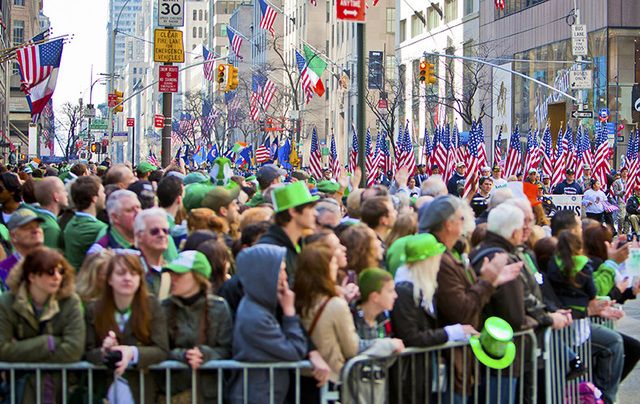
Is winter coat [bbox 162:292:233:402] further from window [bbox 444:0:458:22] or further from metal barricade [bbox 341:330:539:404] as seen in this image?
window [bbox 444:0:458:22]

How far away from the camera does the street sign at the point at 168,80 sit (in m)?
25.6

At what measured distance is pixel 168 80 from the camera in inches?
1015

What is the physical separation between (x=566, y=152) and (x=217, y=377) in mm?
26359

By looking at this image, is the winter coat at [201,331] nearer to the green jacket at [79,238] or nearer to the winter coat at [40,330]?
the winter coat at [40,330]

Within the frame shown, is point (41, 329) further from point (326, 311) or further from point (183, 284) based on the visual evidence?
point (326, 311)

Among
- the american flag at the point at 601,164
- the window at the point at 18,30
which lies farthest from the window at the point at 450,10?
the american flag at the point at 601,164

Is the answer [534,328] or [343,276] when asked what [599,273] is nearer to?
[534,328]

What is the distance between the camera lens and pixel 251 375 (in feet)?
22.1

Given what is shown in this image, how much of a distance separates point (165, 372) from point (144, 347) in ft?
0.89

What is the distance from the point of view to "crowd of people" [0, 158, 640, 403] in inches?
261

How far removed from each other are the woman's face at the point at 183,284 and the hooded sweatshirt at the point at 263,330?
0.29 m

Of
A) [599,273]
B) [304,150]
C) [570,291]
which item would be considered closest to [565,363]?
[570,291]

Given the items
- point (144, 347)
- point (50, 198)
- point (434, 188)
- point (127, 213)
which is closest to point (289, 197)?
point (144, 347)

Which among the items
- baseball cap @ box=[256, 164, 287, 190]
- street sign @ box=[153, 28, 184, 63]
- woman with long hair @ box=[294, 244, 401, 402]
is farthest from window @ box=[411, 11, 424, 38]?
woman with long hair @ box=[294, 244, 401, 402]
